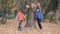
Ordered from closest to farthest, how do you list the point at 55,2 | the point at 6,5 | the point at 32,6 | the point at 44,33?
the point at 44,33 → the point at 32,6 → the point at 6,5 → the point at 55,2

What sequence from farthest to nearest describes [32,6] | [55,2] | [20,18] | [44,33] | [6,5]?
[55,2] → [6,5] → [32,6] → [20,18] → [44,33]

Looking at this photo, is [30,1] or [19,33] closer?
[19,33]

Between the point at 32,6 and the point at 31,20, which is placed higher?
the point at 32,6

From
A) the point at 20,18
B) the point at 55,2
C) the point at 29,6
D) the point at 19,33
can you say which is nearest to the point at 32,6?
the point at 29,6

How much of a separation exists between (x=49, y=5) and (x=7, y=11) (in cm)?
635

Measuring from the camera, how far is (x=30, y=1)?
15.8 metres

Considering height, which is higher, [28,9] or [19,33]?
[28,9]

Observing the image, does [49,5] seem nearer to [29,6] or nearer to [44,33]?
[29,6]

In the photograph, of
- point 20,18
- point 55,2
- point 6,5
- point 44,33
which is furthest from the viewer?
point 55,2

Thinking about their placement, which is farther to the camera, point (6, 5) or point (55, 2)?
point (55, 2)

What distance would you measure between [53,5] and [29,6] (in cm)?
1094

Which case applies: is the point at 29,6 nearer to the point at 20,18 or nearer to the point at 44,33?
the point at 20,18

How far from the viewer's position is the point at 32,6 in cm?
1538

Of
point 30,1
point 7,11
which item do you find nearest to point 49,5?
point 7,11
